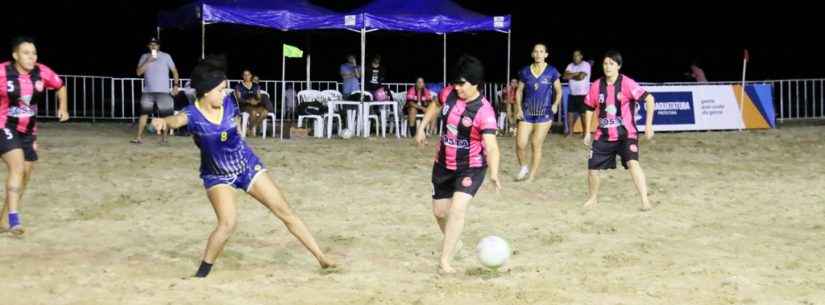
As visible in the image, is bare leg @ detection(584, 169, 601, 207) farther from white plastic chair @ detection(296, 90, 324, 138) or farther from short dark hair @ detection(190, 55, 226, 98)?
white plastic chair @ detection(296, 90, 324, 138)

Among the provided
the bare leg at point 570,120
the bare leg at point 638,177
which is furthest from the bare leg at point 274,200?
the bare leg at point 570,120

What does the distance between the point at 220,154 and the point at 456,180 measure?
1.71 m

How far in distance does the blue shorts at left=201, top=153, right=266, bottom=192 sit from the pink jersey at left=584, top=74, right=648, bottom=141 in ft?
15.9

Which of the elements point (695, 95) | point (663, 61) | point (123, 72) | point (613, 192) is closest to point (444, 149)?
point (613, 192)

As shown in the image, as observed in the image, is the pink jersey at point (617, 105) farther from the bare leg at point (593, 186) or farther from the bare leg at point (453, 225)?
the bare leg at point (453, 225)

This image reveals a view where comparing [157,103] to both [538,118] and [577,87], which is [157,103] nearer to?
[538,118]

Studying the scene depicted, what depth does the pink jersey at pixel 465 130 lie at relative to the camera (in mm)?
8609

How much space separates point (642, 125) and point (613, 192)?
7833 millimetres

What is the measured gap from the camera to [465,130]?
8648 mm

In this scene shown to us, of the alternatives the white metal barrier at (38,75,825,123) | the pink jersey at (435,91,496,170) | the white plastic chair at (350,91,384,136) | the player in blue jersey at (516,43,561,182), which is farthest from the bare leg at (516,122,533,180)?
the white metal barrier at (38,75,825,123)

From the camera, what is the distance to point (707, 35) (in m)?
38.2

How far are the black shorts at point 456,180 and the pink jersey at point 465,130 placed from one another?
4 centimetres

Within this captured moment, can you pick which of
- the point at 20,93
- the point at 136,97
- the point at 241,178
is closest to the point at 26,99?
the point at 20,93

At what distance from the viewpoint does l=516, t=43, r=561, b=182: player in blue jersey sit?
47.2 feet
